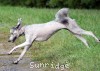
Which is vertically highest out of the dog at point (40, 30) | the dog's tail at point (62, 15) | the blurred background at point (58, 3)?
the dog's tail at point (62, 15)

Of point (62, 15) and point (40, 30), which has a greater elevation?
point (62, 15)

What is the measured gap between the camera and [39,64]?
9.97 m

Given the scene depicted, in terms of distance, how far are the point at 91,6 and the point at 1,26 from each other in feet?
35.3

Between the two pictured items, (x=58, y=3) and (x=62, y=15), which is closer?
(x=62, y=15)

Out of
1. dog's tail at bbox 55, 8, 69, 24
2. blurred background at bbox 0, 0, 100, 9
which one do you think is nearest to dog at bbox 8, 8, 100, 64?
dog's tail at bbox 55, 8, 69, 24

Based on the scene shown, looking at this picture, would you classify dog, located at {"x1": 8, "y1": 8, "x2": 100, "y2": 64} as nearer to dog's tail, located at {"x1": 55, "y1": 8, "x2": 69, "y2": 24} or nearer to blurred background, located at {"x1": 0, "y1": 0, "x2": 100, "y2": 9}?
dog's tail, located at {"x1": 55, "y1": 8, "x2": 69, "y2": 24}

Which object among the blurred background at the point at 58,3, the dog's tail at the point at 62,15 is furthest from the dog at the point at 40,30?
the blurred background at the point at 58,3

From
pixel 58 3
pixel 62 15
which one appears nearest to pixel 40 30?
pixel 62 15

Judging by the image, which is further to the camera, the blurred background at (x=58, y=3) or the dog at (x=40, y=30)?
the blurred background at (x=58, y=3)

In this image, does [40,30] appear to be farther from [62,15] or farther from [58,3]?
[58,3]

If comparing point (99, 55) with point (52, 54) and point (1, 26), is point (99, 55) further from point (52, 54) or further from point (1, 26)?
point (1, 26)

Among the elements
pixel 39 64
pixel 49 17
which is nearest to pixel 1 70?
pixel 39 64

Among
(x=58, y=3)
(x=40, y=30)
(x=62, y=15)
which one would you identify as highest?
(x=62, y=15)

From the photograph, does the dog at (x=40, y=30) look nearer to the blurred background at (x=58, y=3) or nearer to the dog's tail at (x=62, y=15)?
the dog's tail at (x=62, y=15)
